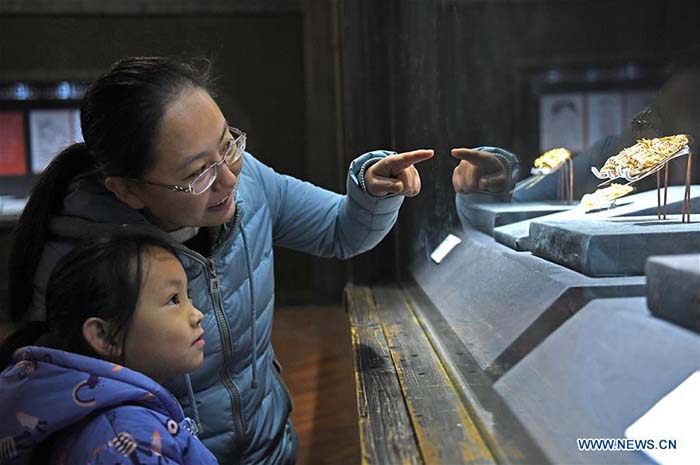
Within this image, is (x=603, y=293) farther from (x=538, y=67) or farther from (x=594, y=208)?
(x=538, y=67)

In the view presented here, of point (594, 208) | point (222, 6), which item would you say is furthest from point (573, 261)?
point (222, 6)

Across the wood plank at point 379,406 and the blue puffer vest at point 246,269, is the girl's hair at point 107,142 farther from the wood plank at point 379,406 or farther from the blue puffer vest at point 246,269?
the wood plank at point 379,406

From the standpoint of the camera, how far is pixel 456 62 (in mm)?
1386

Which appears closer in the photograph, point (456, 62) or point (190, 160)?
point (190, 160)

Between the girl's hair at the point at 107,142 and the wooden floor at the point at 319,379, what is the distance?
4.14 feet

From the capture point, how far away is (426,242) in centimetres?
184

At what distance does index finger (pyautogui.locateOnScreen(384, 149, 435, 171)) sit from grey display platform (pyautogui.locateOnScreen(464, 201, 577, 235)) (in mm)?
138

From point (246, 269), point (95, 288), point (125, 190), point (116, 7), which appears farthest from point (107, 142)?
point (116, 7)

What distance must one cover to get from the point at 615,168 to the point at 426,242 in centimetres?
96

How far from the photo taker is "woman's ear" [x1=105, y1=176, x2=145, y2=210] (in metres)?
1.08

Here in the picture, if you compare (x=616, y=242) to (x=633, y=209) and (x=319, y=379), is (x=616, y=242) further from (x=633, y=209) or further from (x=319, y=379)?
(x=319, y=379)

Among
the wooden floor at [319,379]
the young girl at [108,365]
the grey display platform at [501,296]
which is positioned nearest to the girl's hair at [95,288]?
the young girl at [108,365]

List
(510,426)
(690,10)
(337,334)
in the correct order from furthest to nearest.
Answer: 1. (337,334)
2. (510,426)
3. (690,10)

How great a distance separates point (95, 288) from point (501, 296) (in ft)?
1.95
